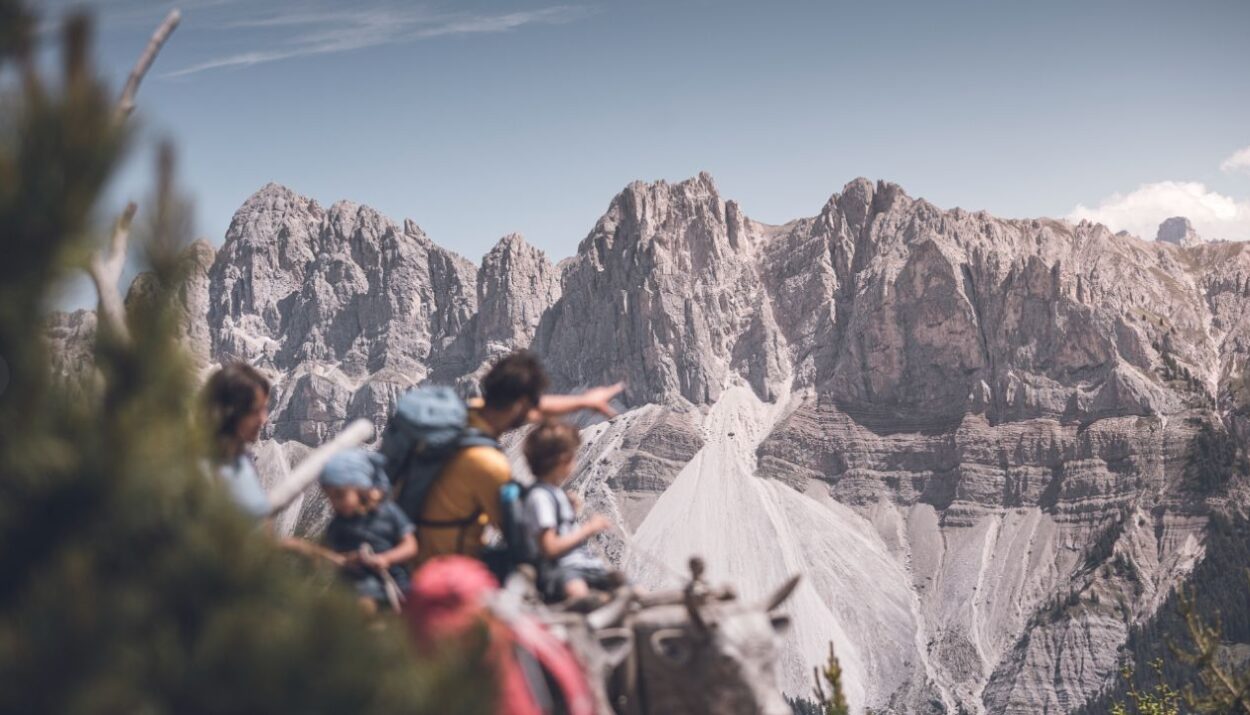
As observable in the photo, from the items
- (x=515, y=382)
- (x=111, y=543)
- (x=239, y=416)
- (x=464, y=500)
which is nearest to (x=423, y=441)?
(x=464, y=500)

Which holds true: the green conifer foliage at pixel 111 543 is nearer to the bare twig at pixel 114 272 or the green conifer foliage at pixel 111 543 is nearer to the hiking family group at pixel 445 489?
the bare twig at pixel 114 272

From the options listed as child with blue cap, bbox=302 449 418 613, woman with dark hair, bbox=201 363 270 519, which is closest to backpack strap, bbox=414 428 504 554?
child with blue cap, bbox=302 449 418 613

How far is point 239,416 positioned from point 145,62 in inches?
97.4

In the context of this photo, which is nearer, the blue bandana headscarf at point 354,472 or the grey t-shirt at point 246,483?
the grey t-shirt at point 246,483

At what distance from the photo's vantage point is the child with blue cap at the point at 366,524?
7934 millimetres

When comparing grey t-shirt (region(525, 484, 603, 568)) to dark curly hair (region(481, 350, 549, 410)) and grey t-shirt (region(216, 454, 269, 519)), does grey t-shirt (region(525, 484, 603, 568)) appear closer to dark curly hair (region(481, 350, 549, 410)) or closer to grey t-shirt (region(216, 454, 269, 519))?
dark curly hair (region(481, 350, 549, 410))

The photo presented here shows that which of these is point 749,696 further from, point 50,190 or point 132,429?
point 50,190

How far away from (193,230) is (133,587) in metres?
1.96

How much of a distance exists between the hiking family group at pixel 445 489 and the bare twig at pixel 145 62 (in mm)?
2084

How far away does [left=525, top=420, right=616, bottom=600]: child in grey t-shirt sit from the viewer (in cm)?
800

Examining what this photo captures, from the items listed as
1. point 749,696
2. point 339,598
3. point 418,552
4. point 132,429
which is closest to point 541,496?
point 418,552

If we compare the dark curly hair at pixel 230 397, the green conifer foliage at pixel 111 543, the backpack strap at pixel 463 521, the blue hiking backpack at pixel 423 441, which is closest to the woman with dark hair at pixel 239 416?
the dark curly hair at pixel 230 397

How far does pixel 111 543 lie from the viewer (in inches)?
190

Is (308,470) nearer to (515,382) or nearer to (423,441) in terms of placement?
(423,441)
